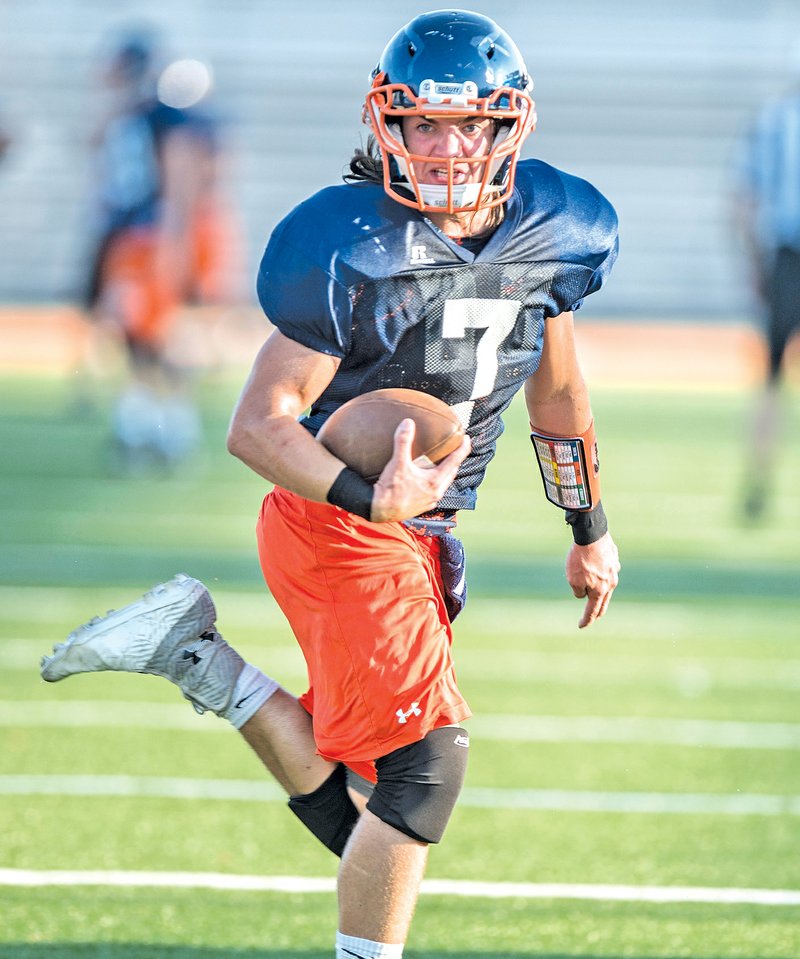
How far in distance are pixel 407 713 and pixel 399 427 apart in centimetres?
47

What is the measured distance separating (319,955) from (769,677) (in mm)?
2696

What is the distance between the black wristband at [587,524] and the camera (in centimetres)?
302

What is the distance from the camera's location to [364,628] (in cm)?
260

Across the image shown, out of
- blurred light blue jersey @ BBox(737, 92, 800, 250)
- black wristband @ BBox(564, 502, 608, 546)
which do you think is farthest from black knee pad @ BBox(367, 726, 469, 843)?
blurred light blue jersey @ BBox(737, 92, 800, 250)

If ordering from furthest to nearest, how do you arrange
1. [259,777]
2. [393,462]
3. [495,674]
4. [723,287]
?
[723,287] < [495,674] < [259,777] < [393,462]

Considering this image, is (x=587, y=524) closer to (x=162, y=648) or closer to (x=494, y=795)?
(x=162, y=648)

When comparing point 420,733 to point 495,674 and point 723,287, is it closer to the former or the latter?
point 495,674

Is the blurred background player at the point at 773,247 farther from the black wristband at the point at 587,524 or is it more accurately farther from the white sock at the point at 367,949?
the white sock at the point at 367,949

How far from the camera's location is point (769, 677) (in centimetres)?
533

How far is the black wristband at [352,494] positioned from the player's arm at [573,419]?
1.82 feet

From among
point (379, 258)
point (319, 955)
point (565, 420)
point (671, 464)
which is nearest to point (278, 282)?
point (379, 258)

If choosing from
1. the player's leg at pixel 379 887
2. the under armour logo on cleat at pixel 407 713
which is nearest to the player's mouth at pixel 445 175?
the under armour logo on cleat at pixel 407 713

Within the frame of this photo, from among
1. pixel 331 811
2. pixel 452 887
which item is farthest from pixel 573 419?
pixel 452 887

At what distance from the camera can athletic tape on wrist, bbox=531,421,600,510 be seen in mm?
2971
